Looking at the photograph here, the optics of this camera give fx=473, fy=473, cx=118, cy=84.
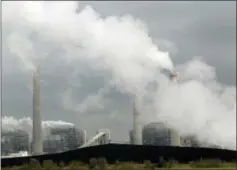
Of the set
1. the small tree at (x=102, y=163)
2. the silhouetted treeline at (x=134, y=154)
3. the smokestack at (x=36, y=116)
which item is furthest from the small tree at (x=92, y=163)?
the smokestack at (x=36, y=116)

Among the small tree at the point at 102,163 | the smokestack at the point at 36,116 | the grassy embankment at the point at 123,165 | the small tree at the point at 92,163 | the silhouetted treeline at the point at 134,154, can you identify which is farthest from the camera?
the smokestack at the point at 36,116

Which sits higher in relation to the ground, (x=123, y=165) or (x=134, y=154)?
(x=134, y=154)

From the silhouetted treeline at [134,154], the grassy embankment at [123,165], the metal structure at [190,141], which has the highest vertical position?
the metal structure at [190,141]

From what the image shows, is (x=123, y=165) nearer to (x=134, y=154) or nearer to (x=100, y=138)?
(x=134, y=154)

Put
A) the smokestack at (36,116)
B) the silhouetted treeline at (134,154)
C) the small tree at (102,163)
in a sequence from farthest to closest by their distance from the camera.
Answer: the smokestack at (36,116)
the silhouetted treeline at (134,154)
the small tree at (102,163)

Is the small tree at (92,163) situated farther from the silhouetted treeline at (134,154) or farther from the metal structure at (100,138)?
the metal structure at (100,138)

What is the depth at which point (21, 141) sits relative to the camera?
9919 centimetres

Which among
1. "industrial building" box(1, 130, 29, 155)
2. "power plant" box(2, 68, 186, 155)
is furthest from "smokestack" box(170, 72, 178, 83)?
"industrial building" box(1, 130, 29, 155)

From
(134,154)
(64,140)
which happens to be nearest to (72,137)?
(64,140)

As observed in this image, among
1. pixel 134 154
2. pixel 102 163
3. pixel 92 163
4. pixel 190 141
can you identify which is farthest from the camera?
pixel 190 141

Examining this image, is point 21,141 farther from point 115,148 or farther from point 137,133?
point 115,148

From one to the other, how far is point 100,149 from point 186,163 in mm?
9669

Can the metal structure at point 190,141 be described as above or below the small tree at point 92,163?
above

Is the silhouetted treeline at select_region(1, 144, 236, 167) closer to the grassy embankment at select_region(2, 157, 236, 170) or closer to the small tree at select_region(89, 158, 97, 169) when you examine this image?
the grassy embankment at select_region(2, 157, 236, 170)
